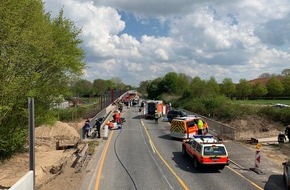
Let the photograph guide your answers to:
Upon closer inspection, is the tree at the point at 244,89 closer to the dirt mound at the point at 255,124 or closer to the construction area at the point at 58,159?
the dirt mound at the point at 255,124

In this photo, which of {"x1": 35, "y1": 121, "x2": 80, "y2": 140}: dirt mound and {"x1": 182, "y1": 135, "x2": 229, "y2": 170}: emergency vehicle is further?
{"x1": 35, "y1": 121, "x2": 80, "y2": 140}: dirt mound

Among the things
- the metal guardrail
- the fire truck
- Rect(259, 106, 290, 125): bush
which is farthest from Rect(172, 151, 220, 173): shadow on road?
Rect(259, 106, 290, 125): bush

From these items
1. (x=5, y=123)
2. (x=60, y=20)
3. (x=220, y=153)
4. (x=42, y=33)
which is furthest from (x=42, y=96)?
(x=220, y=153)

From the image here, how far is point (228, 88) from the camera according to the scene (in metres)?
105

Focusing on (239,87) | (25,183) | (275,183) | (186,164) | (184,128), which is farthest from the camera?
(239,87)

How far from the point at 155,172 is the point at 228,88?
88.9 m

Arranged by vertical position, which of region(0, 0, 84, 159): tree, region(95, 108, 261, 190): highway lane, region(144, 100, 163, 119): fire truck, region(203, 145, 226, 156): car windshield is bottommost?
region(95, 108, 261, 190): highway lane

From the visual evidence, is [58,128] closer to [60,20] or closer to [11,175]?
[60,20]

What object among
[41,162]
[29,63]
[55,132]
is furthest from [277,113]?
[29,63]

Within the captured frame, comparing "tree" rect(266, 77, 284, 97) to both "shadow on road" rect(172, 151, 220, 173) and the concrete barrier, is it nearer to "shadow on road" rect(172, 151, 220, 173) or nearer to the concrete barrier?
"shadow on road" rect(172, 151, 220, 173)

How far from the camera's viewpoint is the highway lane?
16734mm

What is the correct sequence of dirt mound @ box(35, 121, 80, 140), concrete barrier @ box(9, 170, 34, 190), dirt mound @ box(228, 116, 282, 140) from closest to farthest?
concrete barrier @ box(9, 170, 34, 190)
dirt mound @ box(35, 121, 80, 140)
dirt mound @ box(228, 116, 282, 140)

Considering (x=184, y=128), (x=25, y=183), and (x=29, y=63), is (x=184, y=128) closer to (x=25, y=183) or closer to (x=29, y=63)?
(x=29, y=63)

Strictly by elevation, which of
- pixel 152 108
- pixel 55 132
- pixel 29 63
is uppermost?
pixel 29 63
